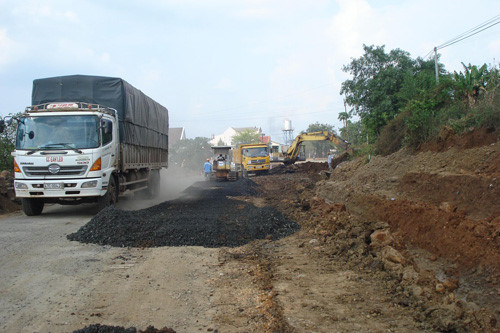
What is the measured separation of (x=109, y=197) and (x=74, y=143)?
6.14 feet

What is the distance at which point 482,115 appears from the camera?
11055 millimetres

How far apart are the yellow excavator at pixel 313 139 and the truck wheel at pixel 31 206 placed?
73.6 feet

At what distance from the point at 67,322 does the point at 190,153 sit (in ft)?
175

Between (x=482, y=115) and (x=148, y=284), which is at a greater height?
(x=482, y=115)

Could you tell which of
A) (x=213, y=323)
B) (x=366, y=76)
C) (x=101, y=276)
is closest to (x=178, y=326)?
(x=213, y=323)

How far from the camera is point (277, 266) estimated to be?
6.43 m

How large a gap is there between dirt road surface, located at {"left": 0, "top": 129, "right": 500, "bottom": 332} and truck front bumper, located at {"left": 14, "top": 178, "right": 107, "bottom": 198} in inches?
28.2

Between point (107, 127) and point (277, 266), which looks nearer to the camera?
point (277, 266)

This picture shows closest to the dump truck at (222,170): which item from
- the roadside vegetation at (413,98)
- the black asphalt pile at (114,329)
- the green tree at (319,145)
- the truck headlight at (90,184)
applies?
the roadside vegetation at (413,98)

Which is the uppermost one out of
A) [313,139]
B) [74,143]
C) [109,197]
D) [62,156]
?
[313,139]

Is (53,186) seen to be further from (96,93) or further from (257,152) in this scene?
(257,152)

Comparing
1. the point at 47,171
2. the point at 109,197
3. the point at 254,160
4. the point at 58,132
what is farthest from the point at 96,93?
the point at 254,160

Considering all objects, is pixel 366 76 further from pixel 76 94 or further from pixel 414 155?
pixel 76 94

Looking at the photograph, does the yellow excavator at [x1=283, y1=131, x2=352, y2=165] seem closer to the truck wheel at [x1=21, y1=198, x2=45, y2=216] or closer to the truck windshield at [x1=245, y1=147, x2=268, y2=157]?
the truck windshield at [x1=245, y1=147, x2=268, y2=157]
